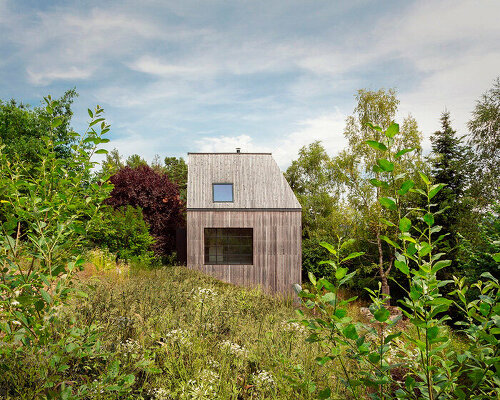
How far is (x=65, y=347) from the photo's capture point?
166 centimetres

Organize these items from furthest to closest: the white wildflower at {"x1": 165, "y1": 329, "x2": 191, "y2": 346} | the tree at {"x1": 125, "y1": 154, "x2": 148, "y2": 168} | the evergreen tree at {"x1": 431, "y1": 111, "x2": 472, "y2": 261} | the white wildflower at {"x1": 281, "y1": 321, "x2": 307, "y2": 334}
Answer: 1. the tree at {"x1": 125, "y1": 154, "x2": 148, "y2": 168}
2. the evergreen tree at {"x1": 431, "y1": 111, "x2": 472, "y2": 261}
3. the white wildflower at {"x1": 281, "y1": 321, "x2": 307, "y2": 334}
4. the white wildflower at {"x1": 165, "y1": 329, "x2": 191, "y2": 346}

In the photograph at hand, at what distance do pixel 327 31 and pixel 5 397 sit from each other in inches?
220

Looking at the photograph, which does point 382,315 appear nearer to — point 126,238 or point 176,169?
point 126,238

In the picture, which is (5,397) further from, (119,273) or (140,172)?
(140,172)

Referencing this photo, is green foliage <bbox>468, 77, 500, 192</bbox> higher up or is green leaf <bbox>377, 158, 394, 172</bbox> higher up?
green foliage <bbox>468, 77, 500, 192</bbox>

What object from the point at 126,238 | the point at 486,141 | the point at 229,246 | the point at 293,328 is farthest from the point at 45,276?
the point at 486,141

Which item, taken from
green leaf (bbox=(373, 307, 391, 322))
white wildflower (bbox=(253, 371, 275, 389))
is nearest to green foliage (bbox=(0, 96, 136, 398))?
white wildflower (bbox=(253, 371, 275, 389))

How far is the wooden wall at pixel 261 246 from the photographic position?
1291cm

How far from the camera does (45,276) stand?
5.95 ft

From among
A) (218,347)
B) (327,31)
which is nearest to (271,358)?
(218,347)

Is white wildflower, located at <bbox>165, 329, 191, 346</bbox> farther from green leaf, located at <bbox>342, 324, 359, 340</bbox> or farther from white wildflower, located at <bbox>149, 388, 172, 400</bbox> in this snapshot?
green leaf, located at <bbox>342, 324, 359, 340</bbox>

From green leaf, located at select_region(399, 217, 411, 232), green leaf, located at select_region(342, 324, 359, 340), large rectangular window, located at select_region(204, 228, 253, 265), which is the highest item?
green leaf, located at select_region(399, 217, 411, 232)

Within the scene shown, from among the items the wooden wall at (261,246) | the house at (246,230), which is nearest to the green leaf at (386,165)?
the house at (246,230)

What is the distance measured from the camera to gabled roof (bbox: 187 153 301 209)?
43.7ft
